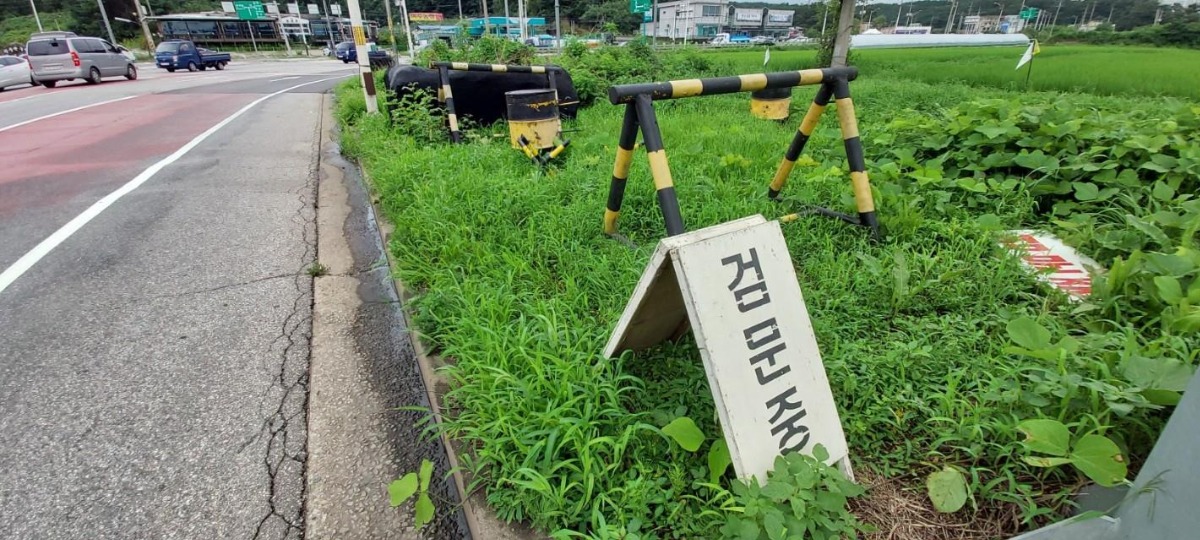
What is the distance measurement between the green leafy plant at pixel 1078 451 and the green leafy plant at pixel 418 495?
1728 millimetres

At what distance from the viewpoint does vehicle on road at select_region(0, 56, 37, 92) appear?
14820 mm

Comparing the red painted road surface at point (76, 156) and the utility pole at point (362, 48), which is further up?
the utility pole at point (362, 48)

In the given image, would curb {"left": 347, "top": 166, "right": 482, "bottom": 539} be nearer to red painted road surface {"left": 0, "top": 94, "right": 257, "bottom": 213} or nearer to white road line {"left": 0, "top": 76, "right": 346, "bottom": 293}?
white road line {"left": 0, "top": 76, "right": 346, "bottom": 293}

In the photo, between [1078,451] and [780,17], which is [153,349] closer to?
[1078,451]

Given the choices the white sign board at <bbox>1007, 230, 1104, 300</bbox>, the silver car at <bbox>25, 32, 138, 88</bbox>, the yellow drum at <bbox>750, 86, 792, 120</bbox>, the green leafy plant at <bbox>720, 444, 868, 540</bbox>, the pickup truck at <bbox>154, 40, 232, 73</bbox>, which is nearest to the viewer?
the green leafy plant at <bbox>720, 444, 868, 540</bbox>

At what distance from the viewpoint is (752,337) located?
156 cm

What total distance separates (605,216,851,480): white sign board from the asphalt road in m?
1.38

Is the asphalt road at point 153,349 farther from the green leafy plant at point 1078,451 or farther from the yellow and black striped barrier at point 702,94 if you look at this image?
the green leafy plant at point 1078,451

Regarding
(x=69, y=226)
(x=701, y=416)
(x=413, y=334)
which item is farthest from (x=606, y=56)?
(x=701, y=416)

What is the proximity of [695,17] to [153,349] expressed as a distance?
74.9 m

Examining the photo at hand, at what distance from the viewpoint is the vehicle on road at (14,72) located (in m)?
14.8

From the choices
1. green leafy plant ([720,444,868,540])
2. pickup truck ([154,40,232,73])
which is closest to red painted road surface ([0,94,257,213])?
green leafy plant ([720,444,868,540])

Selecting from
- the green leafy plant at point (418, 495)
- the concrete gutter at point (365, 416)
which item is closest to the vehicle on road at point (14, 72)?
the concrete gutter at point (365, 416)

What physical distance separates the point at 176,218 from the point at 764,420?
4832 mm
